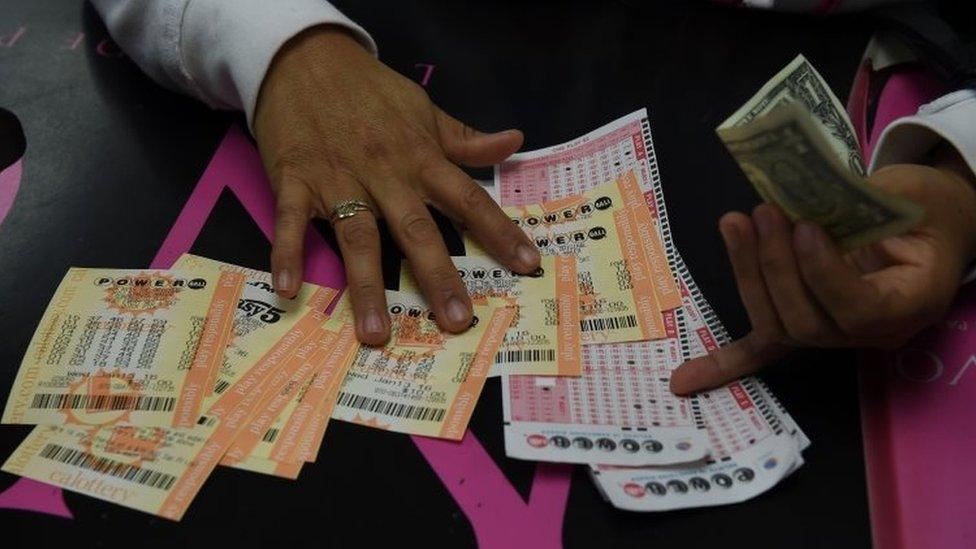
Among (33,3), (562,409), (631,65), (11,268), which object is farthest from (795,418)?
(33,3)

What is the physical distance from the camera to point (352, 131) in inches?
29.9

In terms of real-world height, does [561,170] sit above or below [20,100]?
above

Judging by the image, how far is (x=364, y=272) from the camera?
677 mm

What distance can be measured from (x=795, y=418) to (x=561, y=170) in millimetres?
320

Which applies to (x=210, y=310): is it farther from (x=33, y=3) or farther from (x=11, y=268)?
(x=33, y=3)

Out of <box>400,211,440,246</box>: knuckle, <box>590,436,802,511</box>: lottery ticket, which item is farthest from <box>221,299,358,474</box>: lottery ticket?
<box>590,436,802,511</box>: lottery ticket

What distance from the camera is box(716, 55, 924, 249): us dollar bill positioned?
45 cm

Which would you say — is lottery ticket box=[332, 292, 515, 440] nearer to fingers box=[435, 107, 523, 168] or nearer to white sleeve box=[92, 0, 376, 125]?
fingers box=[435, 107, 523, 168]

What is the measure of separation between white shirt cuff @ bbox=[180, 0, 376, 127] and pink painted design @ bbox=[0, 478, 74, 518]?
381 millimetres

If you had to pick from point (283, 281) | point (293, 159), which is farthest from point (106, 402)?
point (293, 159)

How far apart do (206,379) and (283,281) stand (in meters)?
0.10

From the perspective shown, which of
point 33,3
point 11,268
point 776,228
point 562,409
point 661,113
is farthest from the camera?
point 33,3

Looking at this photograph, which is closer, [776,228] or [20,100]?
[776,228]

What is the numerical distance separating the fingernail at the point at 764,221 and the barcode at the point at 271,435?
36 centimetres
